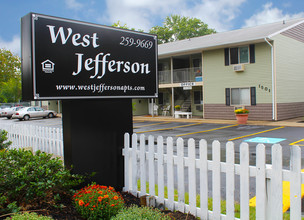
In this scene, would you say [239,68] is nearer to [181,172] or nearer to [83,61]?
[83,61]

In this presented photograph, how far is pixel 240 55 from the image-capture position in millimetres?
20906

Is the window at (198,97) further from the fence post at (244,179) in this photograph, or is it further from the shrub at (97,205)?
the fence post at (244,179)

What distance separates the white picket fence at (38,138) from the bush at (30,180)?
156 inches

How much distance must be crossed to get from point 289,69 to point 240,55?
381 centimetres

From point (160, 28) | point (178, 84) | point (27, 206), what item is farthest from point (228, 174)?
point (160, 28)

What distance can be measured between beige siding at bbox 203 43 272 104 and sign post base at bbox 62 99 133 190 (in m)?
16.6

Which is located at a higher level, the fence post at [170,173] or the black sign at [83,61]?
the black sign at [83,61]

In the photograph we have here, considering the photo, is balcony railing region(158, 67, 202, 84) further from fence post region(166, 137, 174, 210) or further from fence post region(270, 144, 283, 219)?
fence post region(270, 144, 283, 219)

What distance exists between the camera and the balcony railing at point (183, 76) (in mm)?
24422

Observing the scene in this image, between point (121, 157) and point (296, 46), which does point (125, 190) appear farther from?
point (296, 46)

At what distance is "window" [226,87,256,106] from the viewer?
20.2 meters

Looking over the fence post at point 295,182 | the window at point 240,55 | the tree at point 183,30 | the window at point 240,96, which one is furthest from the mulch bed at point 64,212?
the tree at point 183,30

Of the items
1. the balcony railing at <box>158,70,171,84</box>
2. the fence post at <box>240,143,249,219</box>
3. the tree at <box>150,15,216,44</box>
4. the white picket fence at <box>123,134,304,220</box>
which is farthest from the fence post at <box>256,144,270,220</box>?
the tree at <box>150,15,216,44</box>

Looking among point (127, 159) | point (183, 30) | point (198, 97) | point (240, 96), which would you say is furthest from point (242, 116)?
point (183, 30)
